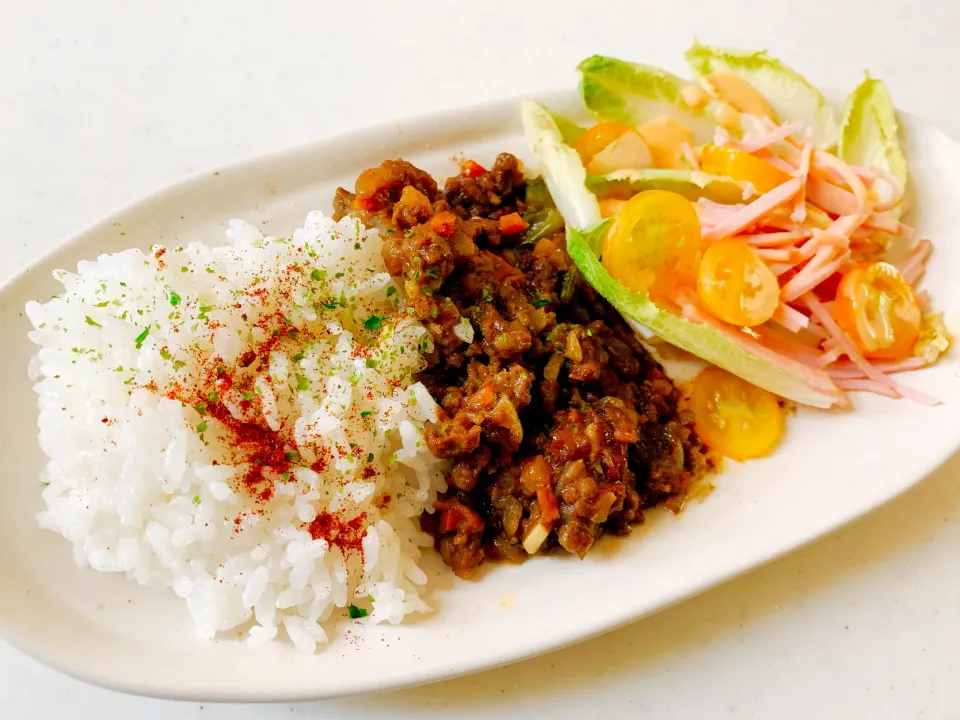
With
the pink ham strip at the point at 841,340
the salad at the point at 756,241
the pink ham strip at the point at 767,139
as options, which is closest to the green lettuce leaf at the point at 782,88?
the salad at the point at 756,241

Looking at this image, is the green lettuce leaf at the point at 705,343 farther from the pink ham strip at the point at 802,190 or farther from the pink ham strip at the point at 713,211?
the pink ham strip at the point at 802,190

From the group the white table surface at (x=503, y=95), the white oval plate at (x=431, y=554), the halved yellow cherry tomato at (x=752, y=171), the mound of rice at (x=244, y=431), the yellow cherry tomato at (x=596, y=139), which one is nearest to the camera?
the white oval plate at (x=431, y=554)

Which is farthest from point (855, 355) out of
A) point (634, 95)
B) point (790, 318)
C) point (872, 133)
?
point (634, 95)

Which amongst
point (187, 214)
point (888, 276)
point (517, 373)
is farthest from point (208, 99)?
point (888, 276)

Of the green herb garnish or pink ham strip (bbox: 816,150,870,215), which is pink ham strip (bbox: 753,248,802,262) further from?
the green herb garnish

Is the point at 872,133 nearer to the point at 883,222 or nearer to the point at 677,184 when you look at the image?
the point at 883,222
